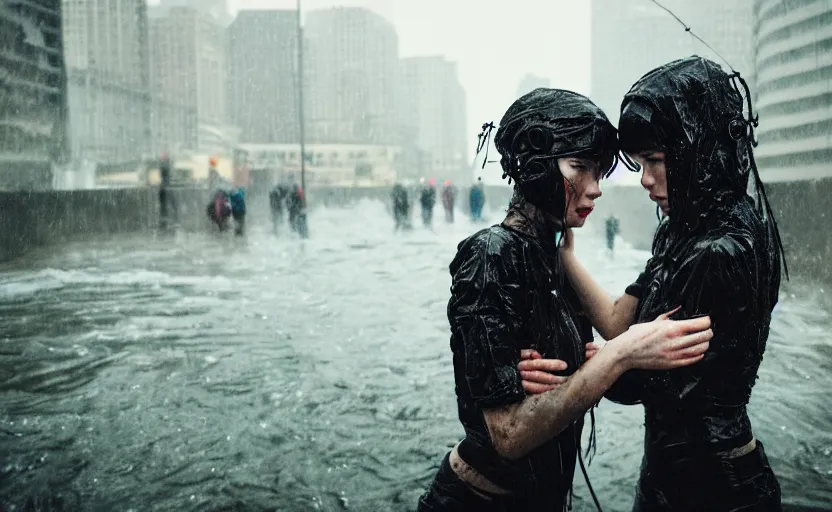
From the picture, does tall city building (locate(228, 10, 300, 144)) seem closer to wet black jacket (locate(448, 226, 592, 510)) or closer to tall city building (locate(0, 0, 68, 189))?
tall city building (locate(0, 0, 68, 189))

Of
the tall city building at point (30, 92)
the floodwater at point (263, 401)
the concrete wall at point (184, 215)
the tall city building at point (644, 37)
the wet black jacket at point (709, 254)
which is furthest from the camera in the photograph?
the tall city building at point (644, 37)

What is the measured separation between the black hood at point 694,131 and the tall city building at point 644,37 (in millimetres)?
113854

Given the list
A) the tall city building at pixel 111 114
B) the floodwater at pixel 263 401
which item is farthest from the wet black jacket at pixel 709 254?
the tall city building at pixel 111 114

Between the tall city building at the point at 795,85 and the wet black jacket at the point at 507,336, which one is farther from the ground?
the tall city building at the point at 795,85

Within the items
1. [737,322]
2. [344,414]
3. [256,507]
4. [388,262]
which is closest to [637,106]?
[737,322]

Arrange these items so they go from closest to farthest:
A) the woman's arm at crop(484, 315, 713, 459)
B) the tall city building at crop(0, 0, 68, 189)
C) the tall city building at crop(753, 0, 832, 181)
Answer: the woman's arm at crop(484, 315, 713, 459) → the tall city building at crop(0, 0, 68, 189) → the tall city building at crop(753, 0, 832, 181)

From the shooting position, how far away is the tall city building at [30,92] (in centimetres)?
3150

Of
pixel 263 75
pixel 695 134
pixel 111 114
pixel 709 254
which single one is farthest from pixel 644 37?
pixel 709 254

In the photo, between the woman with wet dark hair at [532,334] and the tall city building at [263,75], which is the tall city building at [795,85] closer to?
the woman with wet dark hair at [532,334]

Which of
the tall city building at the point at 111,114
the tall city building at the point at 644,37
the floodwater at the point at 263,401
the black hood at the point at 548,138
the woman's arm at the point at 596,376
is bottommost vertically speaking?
the floodwater at the point at 263,401

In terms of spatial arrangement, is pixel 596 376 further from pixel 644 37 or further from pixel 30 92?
pixel 644 37

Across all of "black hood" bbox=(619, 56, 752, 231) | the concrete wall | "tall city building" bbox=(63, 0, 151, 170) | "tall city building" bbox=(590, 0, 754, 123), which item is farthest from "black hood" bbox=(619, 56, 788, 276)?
"tall city building" bbox=(590, 0, 754, 123)

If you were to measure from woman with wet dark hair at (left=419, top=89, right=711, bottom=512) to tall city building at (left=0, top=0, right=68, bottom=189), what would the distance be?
3387 cm

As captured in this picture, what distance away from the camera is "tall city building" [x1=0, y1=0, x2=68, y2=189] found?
31500mm
